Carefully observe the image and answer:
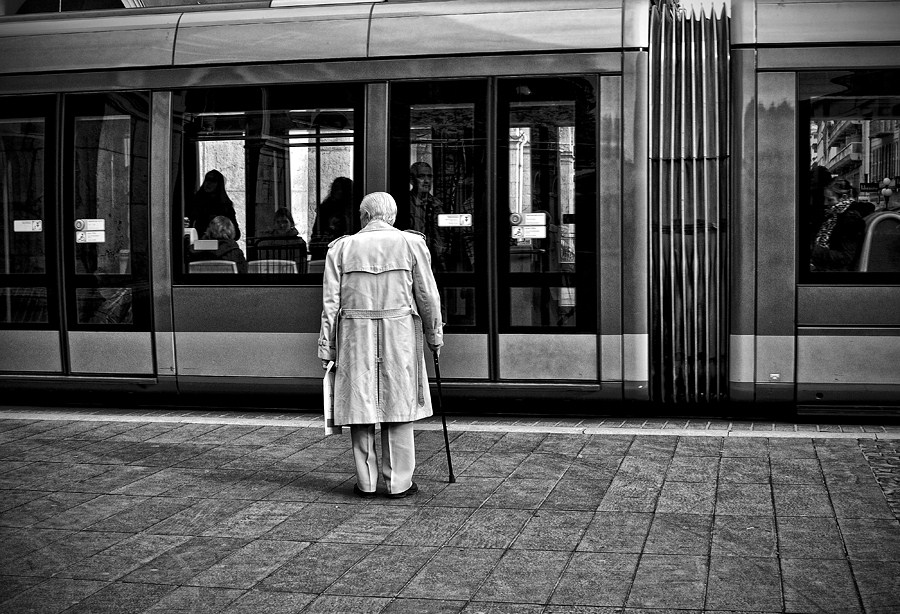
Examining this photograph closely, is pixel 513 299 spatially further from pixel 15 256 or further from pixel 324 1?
pixel 15 256

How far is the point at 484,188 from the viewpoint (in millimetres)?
9188

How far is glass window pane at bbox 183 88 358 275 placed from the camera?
9.45 metres

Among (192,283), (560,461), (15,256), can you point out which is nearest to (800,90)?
(560,461)

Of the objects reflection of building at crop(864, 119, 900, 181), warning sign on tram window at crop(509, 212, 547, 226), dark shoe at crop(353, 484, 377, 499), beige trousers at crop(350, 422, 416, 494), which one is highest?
reflection of building at crop(864, 119, 900, 181)

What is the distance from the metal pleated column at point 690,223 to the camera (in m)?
8.97

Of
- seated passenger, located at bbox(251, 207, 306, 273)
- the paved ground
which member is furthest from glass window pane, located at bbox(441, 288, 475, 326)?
seated passenger, located at bbox(251, 207, 306, 273)

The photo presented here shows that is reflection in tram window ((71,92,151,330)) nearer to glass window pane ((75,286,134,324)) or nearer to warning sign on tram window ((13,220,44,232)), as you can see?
glass window pane ((75,286,134,324))

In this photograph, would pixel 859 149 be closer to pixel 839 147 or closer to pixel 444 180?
pixel 839 147

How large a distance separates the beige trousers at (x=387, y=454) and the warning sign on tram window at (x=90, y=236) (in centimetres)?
425

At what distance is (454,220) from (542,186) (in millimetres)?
751

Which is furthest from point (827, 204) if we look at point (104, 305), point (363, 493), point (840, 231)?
point (104, 305)

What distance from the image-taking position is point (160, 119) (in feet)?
32.0

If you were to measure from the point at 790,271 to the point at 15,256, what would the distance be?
651 cm

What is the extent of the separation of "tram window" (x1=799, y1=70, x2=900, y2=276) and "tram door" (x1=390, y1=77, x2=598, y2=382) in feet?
5.49
